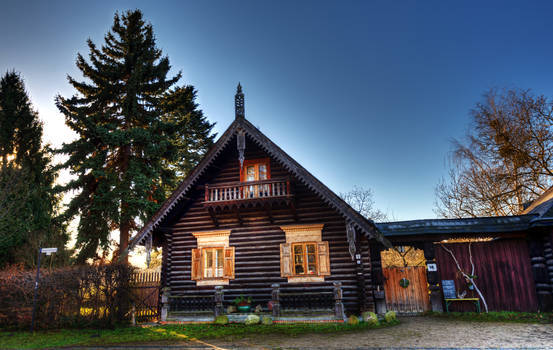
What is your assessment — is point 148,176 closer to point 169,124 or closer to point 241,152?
point 169,124

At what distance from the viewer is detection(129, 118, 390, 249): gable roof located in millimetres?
12779

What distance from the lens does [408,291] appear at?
50.3ft

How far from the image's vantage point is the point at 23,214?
69.2 feet

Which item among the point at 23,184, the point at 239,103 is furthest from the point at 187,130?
the point at 239,103

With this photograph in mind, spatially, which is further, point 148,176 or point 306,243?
point 148,176

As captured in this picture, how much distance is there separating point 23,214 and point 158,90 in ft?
39.2

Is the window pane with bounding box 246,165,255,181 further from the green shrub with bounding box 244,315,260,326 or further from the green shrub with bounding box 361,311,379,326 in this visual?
the green shrub with bounding box 361,311,379,326

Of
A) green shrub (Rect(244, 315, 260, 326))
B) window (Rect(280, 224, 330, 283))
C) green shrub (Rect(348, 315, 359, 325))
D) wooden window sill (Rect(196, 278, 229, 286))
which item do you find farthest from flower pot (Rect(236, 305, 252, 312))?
green shrub (Rect(348, 315, 359, 325))

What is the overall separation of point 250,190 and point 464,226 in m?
9.26

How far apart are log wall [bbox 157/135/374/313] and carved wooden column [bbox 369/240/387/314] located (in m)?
0.37

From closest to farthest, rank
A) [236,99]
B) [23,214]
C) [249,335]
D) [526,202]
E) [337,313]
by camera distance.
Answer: [249,335], [337,313], [236,99], [23,214], [526,202]

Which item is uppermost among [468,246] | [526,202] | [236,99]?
[236,99]

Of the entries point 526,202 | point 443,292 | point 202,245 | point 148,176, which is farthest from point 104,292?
point 526,202

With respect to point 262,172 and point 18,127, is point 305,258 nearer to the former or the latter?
point 262,172
